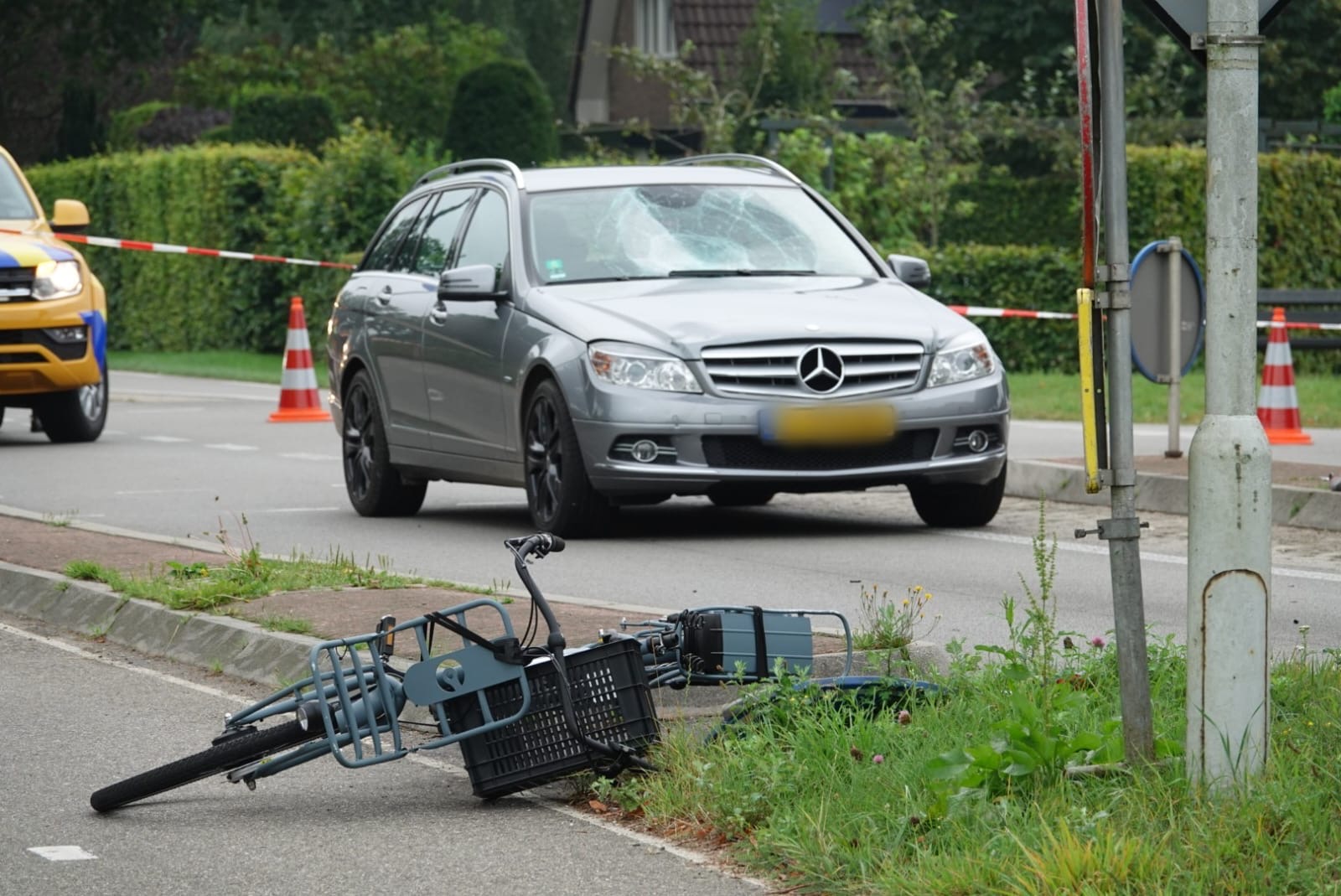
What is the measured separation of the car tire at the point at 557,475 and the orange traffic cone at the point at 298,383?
30.5ft

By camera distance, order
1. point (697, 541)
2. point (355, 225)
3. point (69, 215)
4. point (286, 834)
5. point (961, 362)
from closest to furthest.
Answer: point (286, 834) < point (961, 362) < point (697, 541) < point (69, 215) < point (355, 225)

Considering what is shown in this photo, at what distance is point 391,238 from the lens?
13188mm

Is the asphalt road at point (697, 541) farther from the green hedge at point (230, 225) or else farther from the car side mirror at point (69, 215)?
the green hedge at point (230, 225)

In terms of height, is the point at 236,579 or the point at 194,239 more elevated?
the point at 236,579

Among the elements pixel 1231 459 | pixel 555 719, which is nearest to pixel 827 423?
pixel 555 719

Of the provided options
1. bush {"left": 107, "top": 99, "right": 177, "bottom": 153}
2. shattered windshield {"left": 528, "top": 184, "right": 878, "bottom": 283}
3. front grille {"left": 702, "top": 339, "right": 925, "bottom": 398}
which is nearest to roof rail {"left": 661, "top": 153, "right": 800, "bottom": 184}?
shattered windshield {"left": 528, "top": 184, "right": 878, "bottom": 283}

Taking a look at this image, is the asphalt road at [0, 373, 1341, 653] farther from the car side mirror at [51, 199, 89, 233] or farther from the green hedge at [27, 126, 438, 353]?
the green hedge at [27, 126, 438, 353]

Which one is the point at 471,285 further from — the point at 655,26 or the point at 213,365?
the point at 655,26

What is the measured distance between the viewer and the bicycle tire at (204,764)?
5.52 metres

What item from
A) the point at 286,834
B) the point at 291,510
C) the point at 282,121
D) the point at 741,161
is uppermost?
the point at 741,161

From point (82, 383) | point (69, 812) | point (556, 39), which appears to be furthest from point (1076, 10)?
point (556, 39)

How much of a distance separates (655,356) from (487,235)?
1.81 m

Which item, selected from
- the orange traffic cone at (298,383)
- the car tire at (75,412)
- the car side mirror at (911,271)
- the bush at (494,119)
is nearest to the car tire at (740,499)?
the car side mirror at (911,271)

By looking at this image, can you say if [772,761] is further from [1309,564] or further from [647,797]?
[1309,564]
